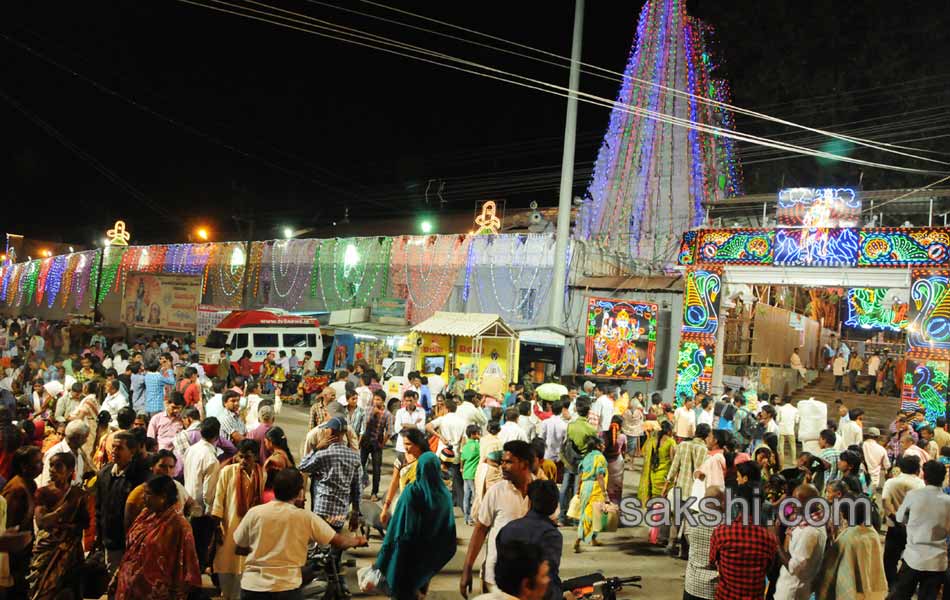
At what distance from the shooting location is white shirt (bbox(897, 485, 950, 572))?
658cm

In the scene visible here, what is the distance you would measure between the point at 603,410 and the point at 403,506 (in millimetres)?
8492

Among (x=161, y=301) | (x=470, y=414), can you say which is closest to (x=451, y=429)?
(x=470, y=414)

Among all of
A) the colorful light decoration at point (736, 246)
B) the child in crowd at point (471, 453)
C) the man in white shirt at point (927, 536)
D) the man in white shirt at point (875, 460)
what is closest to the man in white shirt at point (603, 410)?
the man in white shirt at point (875, 460)

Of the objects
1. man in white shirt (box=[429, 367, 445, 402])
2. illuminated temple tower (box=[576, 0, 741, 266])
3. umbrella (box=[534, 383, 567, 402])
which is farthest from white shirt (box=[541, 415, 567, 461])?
illuminated temple tower (box=[576, 0, 741, 266])

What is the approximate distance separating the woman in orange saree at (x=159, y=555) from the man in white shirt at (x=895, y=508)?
644cm

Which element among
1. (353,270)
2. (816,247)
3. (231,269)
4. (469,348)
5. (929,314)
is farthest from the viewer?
(231,269)

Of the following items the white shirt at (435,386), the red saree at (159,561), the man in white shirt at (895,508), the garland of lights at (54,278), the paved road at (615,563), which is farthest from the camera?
the garland of lights at (54,278)

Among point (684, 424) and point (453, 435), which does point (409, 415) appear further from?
point (684, 424)

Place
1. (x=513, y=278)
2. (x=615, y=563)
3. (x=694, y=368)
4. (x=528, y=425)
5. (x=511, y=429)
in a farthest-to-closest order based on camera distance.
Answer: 1. (x=513, y=278)
2. (x=694, y=368)
3. (x=528, y=425)
4. (x=511, y=429)
5. (x=615, y=563)

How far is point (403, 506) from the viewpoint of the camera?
5.26 metres

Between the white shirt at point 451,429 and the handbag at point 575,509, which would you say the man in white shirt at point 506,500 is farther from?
the white shirt at point 451,429

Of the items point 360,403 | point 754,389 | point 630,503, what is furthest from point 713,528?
point 754,389

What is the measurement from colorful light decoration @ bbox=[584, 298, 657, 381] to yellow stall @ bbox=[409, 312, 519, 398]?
2.71 meters

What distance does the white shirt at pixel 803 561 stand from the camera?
555 centimetres
